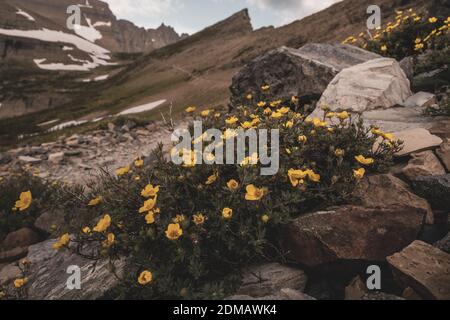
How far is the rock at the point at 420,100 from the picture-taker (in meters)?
6.07

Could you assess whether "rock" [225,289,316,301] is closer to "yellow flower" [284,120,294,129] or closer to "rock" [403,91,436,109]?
"yellow flower" [284,120,294,129]

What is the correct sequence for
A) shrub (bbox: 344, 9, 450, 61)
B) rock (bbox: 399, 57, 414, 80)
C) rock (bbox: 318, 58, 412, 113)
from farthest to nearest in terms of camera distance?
shrub (bbox: 344, 9, 450, 61) < rock (bbox: 399, 57, 414, 80) < rock (bbox: 318, 58, 412, 113)

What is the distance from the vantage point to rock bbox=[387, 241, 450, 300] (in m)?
2.64

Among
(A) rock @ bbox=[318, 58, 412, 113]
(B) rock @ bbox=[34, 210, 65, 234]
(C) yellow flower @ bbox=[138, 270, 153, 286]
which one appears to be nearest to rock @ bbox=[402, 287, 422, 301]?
(C) yellow flower @ bbox=[138, 270, 153, 286]

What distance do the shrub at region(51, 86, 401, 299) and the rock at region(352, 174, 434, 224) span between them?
15 cm

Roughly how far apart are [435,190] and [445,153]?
33.6 inches

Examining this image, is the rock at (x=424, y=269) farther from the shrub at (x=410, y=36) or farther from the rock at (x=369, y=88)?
the shrub at (x=410, y=36)

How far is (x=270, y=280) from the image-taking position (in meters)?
3.24

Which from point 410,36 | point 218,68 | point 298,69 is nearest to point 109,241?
point 298,69

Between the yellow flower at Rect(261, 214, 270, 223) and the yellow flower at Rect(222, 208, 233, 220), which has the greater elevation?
the yellow flower at Rect(222, 208, 233, 220)

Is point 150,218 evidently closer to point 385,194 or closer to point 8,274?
point 385,194

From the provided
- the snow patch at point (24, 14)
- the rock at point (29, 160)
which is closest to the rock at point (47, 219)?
the rock at point (29, 160)

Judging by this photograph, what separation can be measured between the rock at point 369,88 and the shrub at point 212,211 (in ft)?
7.51
